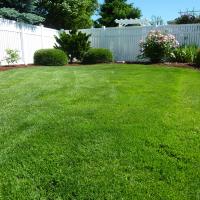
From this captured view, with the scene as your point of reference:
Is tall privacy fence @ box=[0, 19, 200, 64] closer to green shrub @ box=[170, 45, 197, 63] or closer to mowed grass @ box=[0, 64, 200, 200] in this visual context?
green shrub @ box=[170, 45, 197, 63]

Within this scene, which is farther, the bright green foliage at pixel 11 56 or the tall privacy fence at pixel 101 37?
the tall privacy fence at pixel 101 37

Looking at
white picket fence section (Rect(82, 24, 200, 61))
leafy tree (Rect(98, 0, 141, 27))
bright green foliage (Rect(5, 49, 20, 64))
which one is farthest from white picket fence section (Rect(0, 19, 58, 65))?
leafy tree (Rect(98, 0, 141, 27))

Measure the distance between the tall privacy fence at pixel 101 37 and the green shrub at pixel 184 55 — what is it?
1719 mm

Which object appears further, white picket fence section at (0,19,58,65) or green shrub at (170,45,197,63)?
green shrub at (170,45,197,63)

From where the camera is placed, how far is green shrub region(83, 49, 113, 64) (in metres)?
17.5

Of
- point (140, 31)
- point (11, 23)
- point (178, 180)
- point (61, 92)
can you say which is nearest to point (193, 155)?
point (178, 180)

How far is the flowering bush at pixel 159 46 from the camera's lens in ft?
53.3

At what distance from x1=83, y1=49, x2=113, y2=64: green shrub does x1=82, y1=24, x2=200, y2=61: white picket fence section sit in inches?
91.1

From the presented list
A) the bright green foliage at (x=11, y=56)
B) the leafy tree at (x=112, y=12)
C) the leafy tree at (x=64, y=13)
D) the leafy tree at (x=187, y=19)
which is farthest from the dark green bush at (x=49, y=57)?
the leafy tree at (x=112, y=12)

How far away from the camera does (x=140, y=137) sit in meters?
5.00

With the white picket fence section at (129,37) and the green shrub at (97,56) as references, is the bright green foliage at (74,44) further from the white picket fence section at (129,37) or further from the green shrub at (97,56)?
the white picket fence section at (129,37)

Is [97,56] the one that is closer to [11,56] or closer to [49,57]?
[49,57]

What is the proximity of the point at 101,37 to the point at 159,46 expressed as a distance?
490 centimetres

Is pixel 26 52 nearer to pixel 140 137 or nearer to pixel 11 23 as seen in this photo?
pixel 11 23
